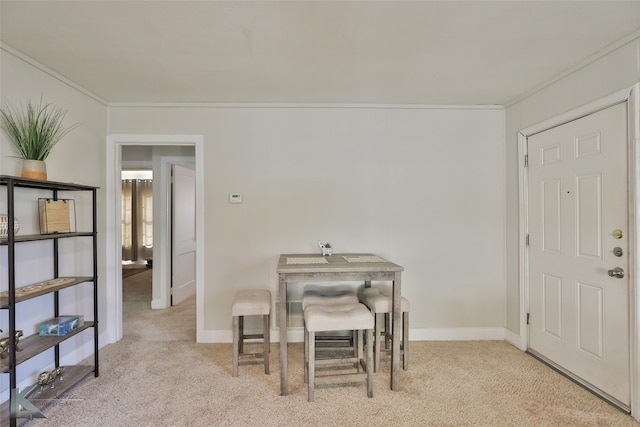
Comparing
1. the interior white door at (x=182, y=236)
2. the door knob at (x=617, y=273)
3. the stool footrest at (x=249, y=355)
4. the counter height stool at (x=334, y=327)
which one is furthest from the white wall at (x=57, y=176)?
the door knob at (x=617, y=273)

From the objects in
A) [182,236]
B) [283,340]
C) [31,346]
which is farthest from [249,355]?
[182,236]

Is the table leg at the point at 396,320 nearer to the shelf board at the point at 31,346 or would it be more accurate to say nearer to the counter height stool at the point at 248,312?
the counter height stool at the point at 248,312

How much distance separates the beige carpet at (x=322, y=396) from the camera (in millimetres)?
1886

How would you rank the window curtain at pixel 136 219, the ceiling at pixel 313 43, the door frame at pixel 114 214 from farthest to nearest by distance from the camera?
the window curtain at pixel 136 219 < the door frame at pixel 114 214 < the ceiling at pixel 313 43

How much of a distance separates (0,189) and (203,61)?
1.56 m

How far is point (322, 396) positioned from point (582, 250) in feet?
7.27

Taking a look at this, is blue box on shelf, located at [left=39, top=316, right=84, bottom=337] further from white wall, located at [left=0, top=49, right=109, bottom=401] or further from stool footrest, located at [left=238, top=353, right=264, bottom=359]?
stool footrest, located at [left=238, top=353, right=264, bottom=359]

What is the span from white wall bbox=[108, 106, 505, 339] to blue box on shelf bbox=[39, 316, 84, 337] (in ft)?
3.49

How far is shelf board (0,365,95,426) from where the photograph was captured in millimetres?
1817

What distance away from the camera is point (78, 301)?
2629 mm

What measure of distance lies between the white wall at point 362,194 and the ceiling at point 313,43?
0.35 meters

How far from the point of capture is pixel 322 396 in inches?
83.4

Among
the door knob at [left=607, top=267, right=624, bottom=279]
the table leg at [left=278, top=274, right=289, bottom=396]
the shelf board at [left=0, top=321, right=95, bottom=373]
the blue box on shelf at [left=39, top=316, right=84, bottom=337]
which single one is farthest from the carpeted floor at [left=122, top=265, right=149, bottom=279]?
the door knob at [left=607, top=267, right=624, bottom=279]

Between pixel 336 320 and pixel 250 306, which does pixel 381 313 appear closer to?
pixel 336 320
